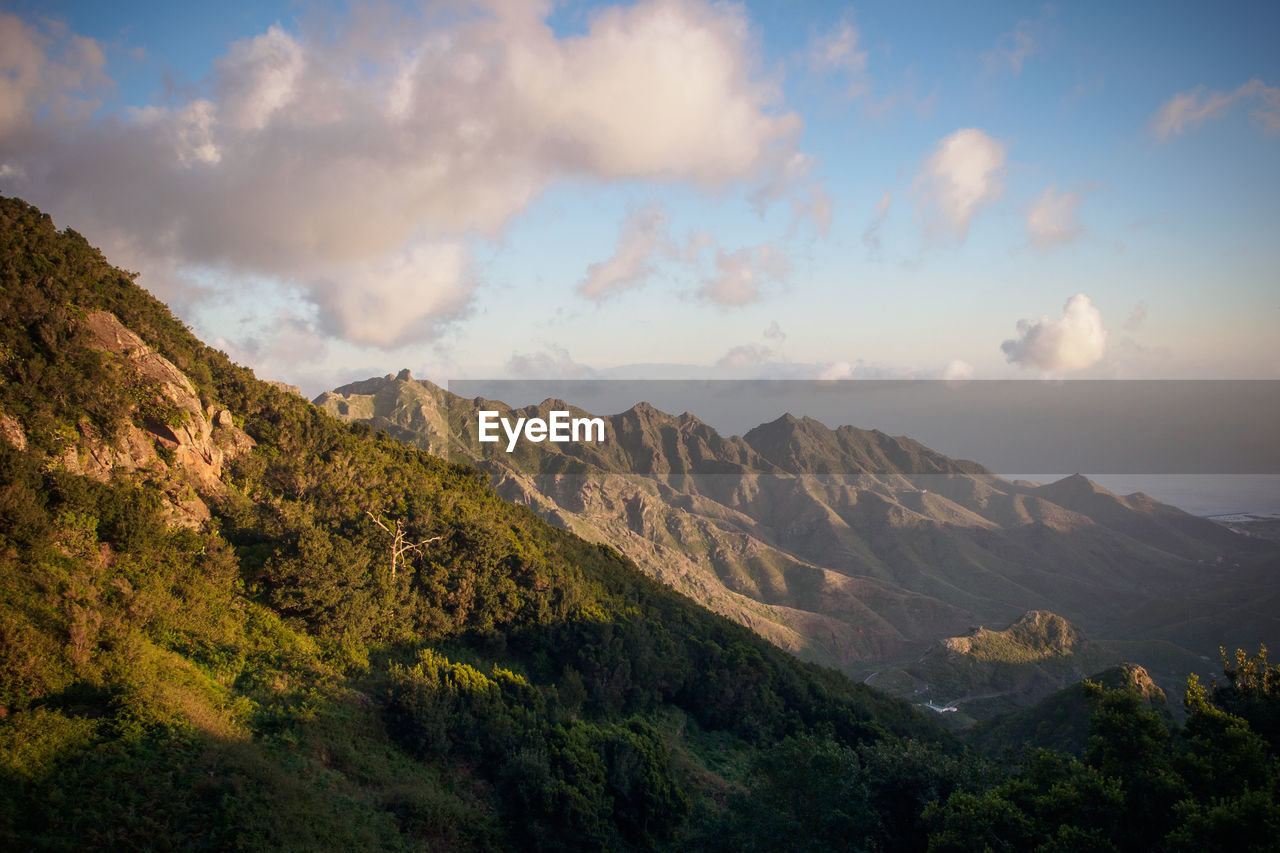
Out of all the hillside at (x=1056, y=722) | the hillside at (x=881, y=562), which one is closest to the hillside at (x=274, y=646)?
the hillside at (x=1056, y=722)

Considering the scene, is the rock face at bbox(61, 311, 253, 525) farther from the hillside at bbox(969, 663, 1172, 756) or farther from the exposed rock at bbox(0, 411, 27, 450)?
the hillside at bbox(969, 663, 1172, 756)

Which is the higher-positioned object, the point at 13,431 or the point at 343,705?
the point at 13,431

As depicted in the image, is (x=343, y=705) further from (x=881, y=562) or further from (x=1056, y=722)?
(x=881, y=562)

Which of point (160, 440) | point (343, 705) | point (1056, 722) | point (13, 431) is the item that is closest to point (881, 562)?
point (1056, 722)

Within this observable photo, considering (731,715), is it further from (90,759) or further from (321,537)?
(90,759)

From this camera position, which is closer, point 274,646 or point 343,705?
point 343,705

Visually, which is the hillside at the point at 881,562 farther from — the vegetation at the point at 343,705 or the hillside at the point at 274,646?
the vegetation at the point at 343,705

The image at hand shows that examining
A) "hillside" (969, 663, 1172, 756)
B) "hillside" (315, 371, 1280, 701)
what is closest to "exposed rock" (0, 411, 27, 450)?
"hillside" (969, 663, 1172, 756)
